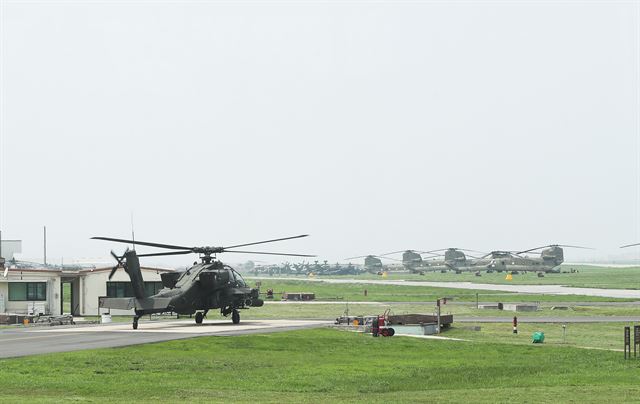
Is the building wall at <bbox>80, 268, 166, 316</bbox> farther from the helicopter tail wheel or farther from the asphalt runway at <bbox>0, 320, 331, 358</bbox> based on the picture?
the helicopter tail wheel

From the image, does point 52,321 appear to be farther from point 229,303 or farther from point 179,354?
point 179,354

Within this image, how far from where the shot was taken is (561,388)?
34062mm

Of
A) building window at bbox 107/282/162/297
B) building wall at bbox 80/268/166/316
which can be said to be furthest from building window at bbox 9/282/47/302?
building window at bbox 107/282/162/297

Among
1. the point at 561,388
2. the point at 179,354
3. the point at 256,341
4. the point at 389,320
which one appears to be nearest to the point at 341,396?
the point at 561,388

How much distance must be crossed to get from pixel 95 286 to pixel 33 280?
5276 millimetres

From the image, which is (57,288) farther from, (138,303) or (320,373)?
(320,373)

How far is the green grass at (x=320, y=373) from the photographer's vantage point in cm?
3130

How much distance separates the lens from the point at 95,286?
78188 millimetres

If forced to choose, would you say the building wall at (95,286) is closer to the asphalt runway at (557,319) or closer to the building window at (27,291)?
the building window at (27,291)

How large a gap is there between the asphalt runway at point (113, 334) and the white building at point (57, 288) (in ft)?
42.8

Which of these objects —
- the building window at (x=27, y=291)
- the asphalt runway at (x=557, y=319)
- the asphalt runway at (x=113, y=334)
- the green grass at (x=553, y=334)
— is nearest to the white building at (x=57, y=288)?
the building window at (x=27, y=291)

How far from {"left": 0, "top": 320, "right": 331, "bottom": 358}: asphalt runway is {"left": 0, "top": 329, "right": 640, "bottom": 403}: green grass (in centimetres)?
254

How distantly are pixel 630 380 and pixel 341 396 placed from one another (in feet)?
40.2

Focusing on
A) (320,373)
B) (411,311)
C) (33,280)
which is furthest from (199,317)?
(411,311)
